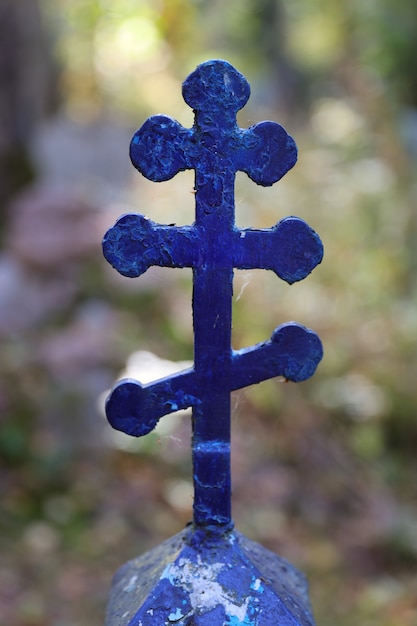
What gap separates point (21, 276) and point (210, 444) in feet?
12.5

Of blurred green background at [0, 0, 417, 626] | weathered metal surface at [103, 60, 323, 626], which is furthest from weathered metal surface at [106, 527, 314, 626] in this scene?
blurred green background at [0, 0, 417, 626]

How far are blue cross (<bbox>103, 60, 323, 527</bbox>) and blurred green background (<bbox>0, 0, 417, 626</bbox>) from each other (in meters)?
0.25

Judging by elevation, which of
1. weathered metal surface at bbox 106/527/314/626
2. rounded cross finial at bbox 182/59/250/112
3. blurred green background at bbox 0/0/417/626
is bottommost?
weathered metal surface at bbox 106/527/314/626

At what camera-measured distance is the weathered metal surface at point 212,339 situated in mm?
986

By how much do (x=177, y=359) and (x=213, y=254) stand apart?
9.71 feet

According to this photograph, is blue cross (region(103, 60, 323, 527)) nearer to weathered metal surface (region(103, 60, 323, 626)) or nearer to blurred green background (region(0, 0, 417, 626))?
weathered metal surface (region(103, 60, 323, 626))

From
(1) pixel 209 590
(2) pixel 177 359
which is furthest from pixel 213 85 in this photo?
(2) pixel 177 359

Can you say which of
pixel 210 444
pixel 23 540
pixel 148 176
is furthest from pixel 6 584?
pixel 148 176

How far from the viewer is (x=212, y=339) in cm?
105

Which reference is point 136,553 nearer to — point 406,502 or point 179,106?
point 406,502

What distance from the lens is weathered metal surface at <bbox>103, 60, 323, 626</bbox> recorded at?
986mm

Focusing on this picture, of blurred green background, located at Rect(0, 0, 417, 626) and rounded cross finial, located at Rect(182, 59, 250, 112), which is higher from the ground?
blurred green background, located at Rect(0, 0, 417, 626)

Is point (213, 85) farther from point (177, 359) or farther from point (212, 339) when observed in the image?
point (177, 359)

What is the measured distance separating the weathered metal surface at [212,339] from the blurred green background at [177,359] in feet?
0.80
